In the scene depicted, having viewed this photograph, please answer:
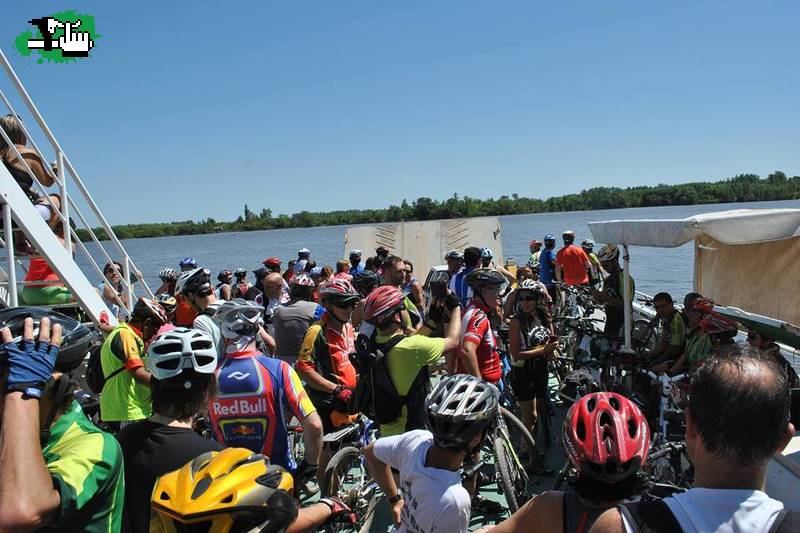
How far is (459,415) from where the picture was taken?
2.50 m

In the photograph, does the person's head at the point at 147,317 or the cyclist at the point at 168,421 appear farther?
the person's head at the point at 147,317

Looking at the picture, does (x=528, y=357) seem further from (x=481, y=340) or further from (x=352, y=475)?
(x=352, y=475)

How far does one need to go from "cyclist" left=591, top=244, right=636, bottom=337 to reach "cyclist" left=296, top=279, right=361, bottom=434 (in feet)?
15.1

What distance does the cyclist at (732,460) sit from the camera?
144 cm

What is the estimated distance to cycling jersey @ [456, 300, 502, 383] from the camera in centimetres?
465

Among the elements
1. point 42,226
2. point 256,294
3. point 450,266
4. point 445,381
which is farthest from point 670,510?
point 256,294

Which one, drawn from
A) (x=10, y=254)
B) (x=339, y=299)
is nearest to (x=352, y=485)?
(x=339, y=299)

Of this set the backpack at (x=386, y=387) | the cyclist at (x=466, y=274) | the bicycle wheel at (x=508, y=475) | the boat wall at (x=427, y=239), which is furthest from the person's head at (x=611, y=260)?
the backpack at (x=386, y=387)

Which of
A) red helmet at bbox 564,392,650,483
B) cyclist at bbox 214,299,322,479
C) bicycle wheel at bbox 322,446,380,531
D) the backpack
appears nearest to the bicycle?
bicycle wheel at bbox 322,446,380,531

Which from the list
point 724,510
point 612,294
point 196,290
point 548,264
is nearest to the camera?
point 724,510

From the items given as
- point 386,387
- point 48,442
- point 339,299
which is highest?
point 339,299

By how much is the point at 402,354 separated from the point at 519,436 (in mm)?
2043

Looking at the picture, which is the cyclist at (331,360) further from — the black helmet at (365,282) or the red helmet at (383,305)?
the black helmet at (365,282)

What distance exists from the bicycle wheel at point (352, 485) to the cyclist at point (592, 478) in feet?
7.09
